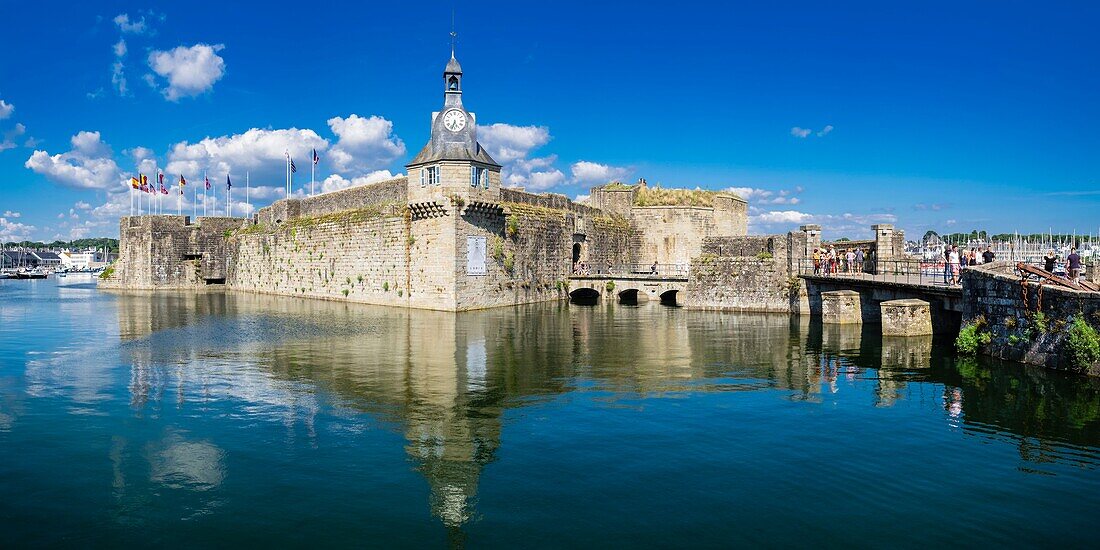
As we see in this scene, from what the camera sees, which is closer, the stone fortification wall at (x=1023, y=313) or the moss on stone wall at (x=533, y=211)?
the stone fortification wall at (x=1023, y=313)

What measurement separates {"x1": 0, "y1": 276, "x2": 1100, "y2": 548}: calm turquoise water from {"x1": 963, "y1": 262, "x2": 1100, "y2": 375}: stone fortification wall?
81 centimetres

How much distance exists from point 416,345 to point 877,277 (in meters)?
17.0

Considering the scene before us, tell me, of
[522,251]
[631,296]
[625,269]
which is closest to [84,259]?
[625,269]

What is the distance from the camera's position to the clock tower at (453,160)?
30781mm

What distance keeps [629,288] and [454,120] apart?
39.6ft

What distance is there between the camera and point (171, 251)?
162 ft

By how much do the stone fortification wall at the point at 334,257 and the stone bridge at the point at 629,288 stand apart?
9611 mm

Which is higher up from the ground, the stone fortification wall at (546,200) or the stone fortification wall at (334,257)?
the stone fortification wall at (546,200)

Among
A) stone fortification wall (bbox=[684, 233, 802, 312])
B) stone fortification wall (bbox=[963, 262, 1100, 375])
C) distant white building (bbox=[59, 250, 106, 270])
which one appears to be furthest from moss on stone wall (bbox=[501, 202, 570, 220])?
distant white building (bbox=[59, 250, 106, 270])

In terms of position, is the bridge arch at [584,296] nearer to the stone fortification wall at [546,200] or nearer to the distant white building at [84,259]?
the stone fortification wall at [546,200]

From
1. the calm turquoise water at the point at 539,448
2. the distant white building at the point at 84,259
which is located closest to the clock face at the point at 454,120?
the calm turquoise water at the point at 539,448

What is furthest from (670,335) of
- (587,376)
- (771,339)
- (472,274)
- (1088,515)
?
(1088,515)

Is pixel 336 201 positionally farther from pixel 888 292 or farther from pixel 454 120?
pixel 888 292

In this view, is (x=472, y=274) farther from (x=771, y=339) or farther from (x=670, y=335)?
(x=771, y=339)
